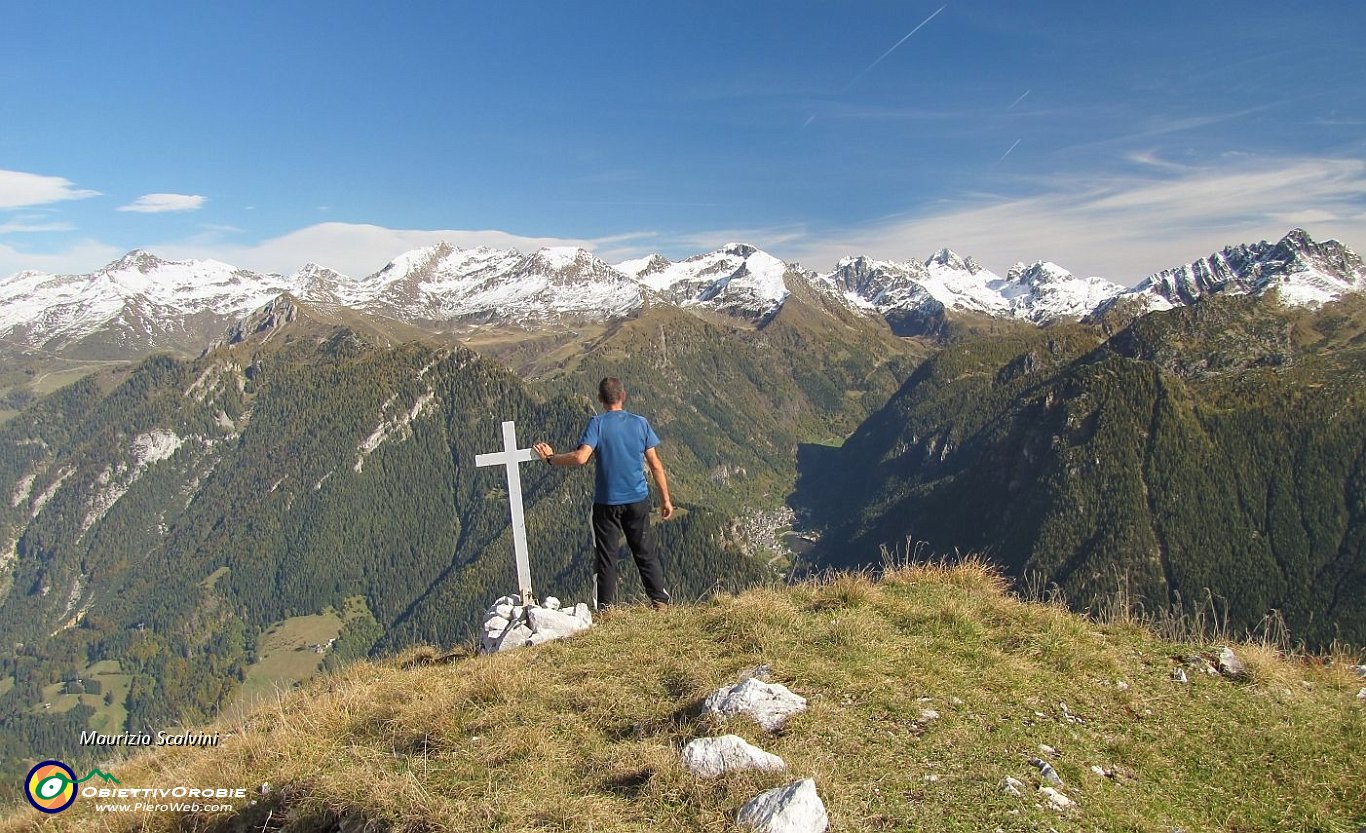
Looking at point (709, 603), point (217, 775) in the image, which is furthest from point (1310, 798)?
point (217, 775)

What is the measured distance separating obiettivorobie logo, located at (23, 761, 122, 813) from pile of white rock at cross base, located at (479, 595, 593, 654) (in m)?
6.00

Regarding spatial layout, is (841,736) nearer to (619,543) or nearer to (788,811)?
(788,811)

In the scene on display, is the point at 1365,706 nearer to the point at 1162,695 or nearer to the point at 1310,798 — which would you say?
the point at 1162,695

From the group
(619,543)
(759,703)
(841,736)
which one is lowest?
(841,736)

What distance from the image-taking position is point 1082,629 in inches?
466

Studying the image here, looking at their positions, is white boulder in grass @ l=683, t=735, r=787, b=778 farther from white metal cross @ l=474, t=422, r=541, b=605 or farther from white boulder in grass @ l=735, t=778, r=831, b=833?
white metal cross @ l=474, t=422, r=541, b=605

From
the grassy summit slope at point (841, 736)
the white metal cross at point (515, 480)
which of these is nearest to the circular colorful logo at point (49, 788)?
the grassy summit slope at point (841, 736)

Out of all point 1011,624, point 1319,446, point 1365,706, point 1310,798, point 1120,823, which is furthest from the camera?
point 1319,446

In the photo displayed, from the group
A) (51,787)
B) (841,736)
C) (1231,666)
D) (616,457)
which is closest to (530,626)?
(616,457)

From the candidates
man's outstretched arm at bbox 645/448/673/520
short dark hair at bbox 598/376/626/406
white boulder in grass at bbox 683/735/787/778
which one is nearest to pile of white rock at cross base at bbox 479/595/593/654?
man's outstretched arm at bbox 645/448/673/520

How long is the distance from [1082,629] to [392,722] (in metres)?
10.8

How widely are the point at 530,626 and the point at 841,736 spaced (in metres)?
7.70

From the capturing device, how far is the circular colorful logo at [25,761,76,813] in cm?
928

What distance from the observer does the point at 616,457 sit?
13844 mm
